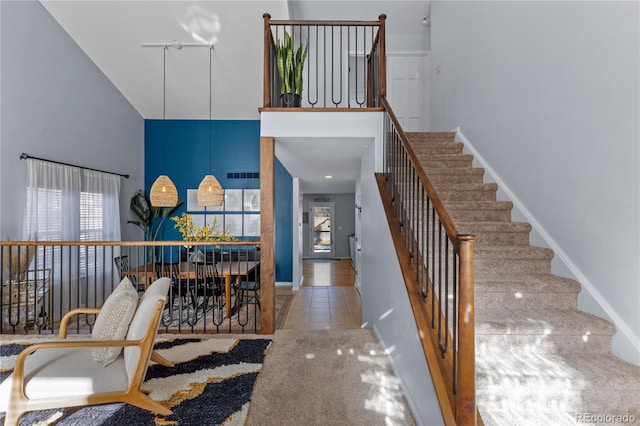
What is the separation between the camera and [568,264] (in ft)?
8.44

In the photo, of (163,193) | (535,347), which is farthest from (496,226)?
(163,193)

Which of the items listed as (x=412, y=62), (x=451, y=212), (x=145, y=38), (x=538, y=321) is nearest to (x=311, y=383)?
(x=538, y=321)

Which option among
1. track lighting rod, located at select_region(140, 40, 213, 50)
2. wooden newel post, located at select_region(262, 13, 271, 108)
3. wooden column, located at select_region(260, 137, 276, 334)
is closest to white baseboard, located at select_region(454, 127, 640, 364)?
wooden column, located at select_region(260, 137, 276, 334)

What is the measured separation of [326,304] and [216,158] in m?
3.83

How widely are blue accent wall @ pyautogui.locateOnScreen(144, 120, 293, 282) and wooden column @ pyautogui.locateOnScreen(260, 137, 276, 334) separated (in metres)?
3.36

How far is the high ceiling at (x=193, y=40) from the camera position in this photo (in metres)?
4.74

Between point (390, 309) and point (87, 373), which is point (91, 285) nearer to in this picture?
point (87, 373)

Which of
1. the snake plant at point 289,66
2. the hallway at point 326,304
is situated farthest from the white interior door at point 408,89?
the hallway at point 326,304

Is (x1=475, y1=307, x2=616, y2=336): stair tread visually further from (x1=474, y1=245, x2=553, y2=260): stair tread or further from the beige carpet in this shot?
the beige carpet

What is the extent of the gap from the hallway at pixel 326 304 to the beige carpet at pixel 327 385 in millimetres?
848

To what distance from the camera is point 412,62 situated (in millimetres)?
6355

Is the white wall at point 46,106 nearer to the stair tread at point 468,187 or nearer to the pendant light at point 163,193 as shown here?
the pendant light at point 163,193

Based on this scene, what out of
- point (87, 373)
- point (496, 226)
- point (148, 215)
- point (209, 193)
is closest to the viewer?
point (87, 373)

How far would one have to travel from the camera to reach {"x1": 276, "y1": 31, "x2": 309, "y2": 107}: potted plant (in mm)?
3541
